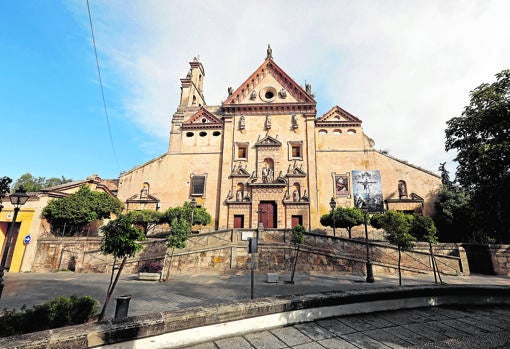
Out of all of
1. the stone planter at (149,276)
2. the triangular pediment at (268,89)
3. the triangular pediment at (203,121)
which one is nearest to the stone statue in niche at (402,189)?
the triangular pediment at (268,89)

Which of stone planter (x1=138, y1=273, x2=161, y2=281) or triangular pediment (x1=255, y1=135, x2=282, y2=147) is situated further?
triangular pediment (x1=255, y1=135, x2=282, y2=147)

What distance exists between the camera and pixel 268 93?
30875 millimetres

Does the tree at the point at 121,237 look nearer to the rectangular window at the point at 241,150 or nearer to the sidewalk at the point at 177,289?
the sidewalk at the point at 177,289

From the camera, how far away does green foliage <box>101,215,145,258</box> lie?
735cm

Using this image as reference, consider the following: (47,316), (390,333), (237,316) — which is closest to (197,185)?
(47,316)

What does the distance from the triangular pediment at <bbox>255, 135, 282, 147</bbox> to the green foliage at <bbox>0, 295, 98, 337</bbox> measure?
2347 centimetres

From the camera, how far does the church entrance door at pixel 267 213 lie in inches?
1021

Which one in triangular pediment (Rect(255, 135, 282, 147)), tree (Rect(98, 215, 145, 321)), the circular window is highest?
the circular window

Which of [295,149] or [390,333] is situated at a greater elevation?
[295,149]

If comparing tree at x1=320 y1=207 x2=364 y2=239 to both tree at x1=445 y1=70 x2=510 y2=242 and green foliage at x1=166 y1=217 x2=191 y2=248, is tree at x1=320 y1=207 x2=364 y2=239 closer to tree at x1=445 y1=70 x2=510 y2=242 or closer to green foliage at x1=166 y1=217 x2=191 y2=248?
tree at x1=445 y1=70 x2=510 y2=242

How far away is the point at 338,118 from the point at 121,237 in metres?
27.8

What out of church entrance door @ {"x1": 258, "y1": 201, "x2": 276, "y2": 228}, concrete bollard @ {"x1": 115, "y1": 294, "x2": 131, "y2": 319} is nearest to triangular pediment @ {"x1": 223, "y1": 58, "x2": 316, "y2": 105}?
church entrance door @ {"x1": 258, "y1": 201, "x2": 276, "y2": 228}

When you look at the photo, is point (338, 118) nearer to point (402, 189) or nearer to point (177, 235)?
point (402, 189)

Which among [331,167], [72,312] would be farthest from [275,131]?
[72,312]
